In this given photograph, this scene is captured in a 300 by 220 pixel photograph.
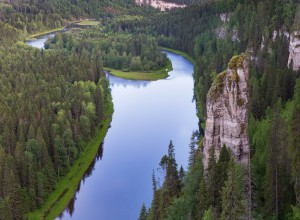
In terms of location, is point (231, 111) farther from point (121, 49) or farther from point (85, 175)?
point (121, 49)

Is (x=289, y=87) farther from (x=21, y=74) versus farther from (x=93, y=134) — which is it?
(x=21, y=74)

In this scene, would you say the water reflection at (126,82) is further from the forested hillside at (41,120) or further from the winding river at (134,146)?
the forested hillside at (41,120)

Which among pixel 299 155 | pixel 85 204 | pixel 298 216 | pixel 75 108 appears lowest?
pixel 85 204

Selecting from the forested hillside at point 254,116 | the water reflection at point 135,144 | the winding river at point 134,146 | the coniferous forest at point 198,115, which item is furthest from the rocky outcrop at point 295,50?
the water reflection at point 135,144

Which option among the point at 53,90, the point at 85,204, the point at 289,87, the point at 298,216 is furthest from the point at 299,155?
the point at 53,90

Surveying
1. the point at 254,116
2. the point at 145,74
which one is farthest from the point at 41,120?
the point at 145,74
